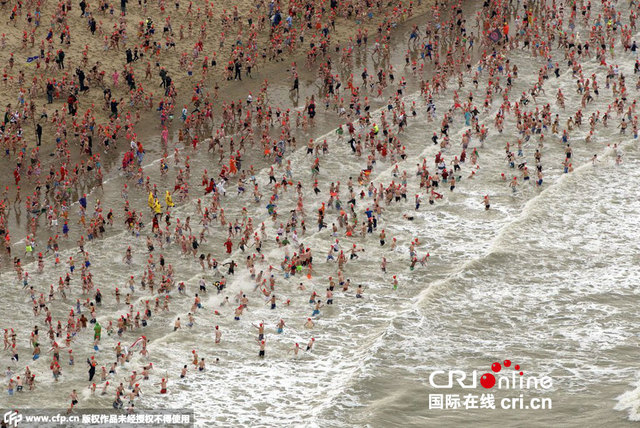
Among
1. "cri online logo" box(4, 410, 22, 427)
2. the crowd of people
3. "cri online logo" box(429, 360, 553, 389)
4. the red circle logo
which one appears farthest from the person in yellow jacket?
the red circle logo

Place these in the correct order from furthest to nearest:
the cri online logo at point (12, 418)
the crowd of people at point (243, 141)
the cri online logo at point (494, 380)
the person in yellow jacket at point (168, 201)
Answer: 1. the person in yellow jacket at point (168, 201)
2. the crowd of people at point (243, 141)
3. the cri online logo at point (494, 380)
4. the cri online logo at point (12, 418)

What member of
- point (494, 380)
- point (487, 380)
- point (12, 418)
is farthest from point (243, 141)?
point (12, 418)

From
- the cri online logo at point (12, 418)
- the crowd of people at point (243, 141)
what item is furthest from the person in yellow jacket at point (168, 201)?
the cri online logo at point (12, 418)

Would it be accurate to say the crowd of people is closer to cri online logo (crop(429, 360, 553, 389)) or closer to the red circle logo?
cri online logo (crop(429, 360, 553, 389))

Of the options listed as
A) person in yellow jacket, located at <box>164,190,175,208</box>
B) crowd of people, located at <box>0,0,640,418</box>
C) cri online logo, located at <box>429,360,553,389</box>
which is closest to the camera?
cri online logo, located at <box>429,360,553,389</box>

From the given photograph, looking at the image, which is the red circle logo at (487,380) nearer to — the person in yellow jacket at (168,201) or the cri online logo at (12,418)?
the cri online logo at (12,418)

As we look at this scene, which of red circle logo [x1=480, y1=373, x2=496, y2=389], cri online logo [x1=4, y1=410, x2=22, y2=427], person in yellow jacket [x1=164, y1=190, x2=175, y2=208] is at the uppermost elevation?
person in yellow jacket [x1=164, y1=190, x2=175, y2=208]

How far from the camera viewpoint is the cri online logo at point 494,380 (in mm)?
42156

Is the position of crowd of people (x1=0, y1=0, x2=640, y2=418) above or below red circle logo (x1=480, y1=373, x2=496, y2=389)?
above

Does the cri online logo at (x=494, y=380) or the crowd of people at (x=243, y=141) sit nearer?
the cri online logo at (x=494, y=380)

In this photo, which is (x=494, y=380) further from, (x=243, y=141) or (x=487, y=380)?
(x=243, y=141)

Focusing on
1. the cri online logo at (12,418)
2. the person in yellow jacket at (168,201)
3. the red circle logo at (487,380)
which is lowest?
the cri online logo at (12,418)

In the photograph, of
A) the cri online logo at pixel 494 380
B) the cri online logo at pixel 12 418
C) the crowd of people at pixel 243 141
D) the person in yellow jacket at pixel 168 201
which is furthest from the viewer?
the person in yellow jacket at pixel 168 201

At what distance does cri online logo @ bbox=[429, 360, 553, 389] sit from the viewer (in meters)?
42.2
